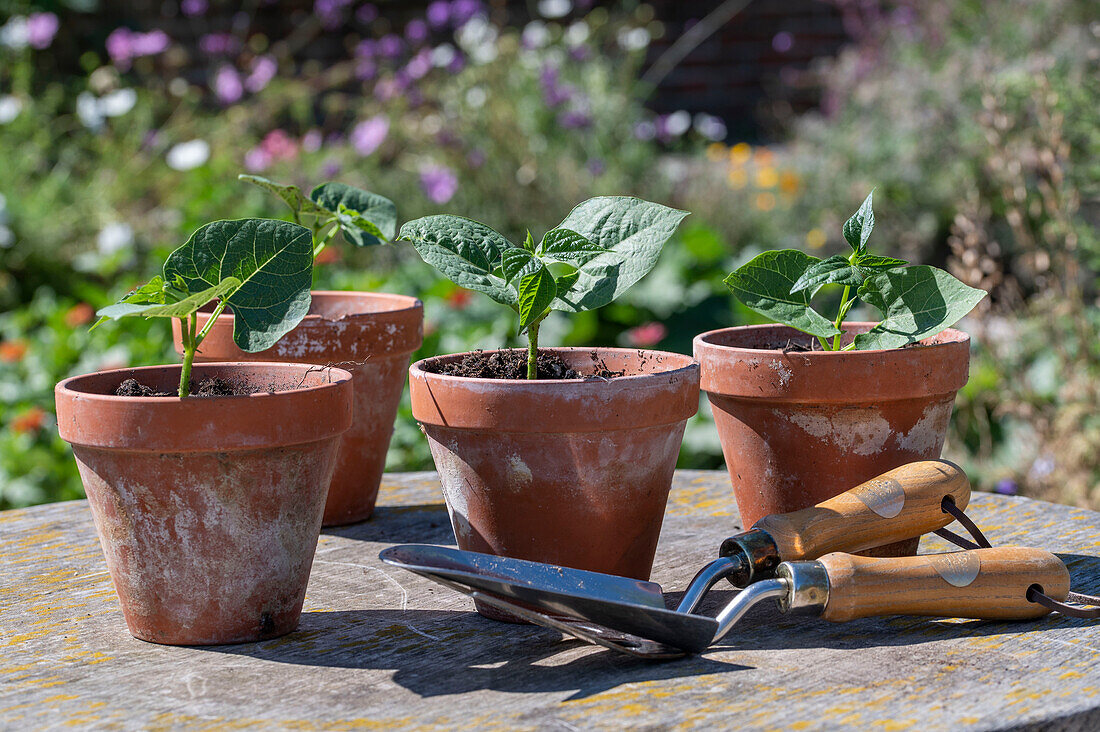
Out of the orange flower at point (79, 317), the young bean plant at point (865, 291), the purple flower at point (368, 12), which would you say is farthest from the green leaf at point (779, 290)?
the purple flower at point (368, 12)

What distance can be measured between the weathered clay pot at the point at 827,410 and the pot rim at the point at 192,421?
492mm

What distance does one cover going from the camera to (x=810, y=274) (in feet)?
3.94

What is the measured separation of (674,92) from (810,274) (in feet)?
22.1

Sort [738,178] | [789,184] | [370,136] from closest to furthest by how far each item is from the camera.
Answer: [370,136], [789,184], [738,178]

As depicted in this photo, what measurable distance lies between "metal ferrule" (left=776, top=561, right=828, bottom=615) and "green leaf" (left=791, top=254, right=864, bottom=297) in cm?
31

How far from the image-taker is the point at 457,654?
107 cm

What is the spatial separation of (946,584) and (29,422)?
2514mm

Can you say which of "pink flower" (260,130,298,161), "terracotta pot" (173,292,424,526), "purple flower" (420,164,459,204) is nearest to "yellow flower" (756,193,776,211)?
"purple flower" (420,164,459,204)

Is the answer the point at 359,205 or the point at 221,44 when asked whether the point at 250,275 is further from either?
the point at 221,44

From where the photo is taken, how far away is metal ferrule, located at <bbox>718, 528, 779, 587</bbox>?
1145mm

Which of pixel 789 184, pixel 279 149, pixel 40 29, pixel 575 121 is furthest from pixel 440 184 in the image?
pixel 40 29

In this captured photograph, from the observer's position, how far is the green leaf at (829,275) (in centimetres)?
119

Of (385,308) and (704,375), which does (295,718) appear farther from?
(385,308)

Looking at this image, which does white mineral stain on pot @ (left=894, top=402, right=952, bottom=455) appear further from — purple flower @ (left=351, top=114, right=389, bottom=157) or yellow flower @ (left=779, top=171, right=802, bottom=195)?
yellow flower @ (left=779, top=171, right=802, bottom=195)
